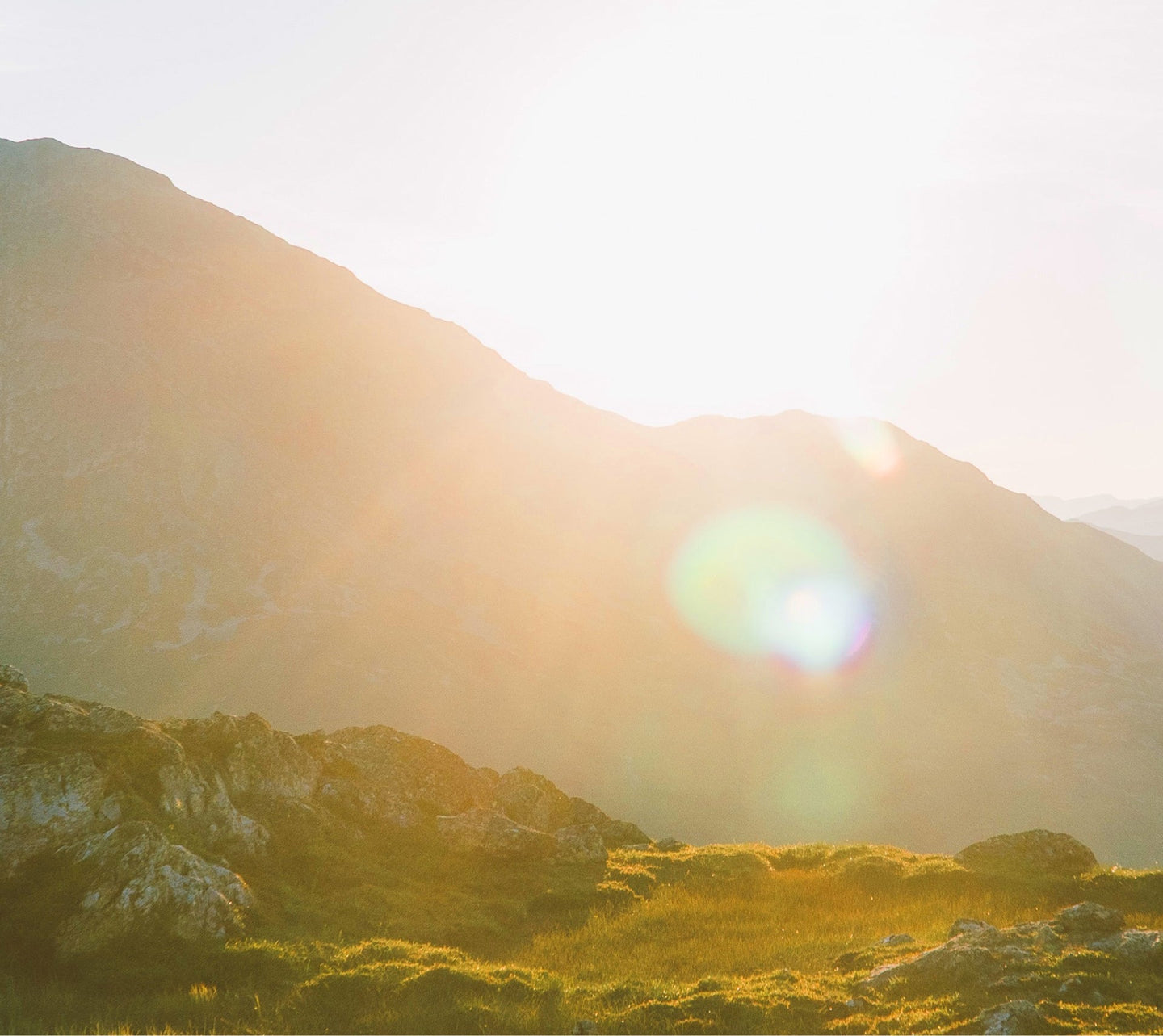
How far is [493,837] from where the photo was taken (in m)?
30.5

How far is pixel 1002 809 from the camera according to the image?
13312cm

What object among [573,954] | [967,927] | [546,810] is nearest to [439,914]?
[573,954]

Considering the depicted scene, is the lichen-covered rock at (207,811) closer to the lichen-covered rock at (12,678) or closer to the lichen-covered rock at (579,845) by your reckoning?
the lichen-covered rock at (12,678)

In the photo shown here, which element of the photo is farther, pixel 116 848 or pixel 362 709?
pixel 362 709

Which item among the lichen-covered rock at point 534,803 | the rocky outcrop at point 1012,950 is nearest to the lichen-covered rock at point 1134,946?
the rocky outcrop at point 1012,950

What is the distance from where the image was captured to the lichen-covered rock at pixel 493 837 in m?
30.1

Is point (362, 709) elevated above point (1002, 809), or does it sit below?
above

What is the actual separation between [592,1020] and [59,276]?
776 ft

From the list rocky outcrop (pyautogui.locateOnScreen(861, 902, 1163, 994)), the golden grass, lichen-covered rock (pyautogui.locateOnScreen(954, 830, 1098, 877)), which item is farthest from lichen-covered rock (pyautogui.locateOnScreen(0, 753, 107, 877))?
lichen-covered rock (pyautogui.locateOnScreen(954, 830, 1098, 877))

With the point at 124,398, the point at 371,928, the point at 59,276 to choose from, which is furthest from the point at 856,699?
the point at 59,276

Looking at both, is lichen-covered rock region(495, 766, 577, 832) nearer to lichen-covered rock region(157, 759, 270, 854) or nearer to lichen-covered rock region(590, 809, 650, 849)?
lichen-covered rock region(590, 809, 650, 849)

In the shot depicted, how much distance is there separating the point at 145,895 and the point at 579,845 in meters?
16.8

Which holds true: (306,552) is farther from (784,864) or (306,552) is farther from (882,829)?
(784,864)

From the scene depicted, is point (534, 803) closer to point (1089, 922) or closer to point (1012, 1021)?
point (1089, 922)
